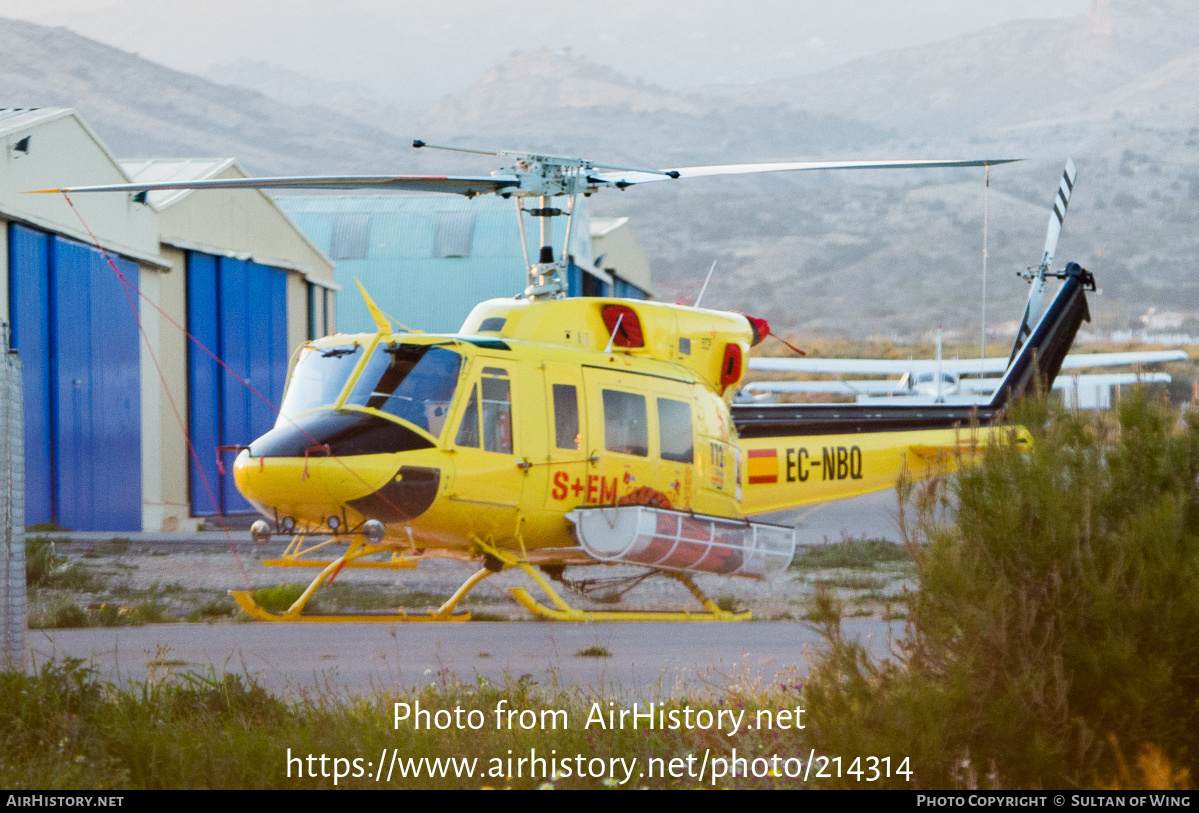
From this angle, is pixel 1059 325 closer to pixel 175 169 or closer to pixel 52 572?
pixel 52 572

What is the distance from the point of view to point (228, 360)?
76.7 ft

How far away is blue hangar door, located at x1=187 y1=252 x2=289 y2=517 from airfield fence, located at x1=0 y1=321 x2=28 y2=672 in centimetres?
1535

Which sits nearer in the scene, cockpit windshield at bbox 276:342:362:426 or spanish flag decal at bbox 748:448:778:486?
cockpit windshield at bbox 276:342:362:426

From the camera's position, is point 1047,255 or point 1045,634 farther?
point 1047,255

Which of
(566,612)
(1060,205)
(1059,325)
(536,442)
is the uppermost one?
(1060,205)

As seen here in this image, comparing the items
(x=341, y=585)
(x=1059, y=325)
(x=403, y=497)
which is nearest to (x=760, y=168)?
(x=403, y=497)

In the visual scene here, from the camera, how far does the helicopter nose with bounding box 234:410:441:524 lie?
9289mm

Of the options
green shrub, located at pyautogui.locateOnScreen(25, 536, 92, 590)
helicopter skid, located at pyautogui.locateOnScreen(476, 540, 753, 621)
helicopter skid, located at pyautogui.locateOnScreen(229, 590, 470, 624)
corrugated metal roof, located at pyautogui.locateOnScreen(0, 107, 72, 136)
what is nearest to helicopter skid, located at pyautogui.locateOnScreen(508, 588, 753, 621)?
helicopter skid, located at pyautogui.locateOnScreen(476, 540, 753, 621)

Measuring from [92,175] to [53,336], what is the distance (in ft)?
9.75

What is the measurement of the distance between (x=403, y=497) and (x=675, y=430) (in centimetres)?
298

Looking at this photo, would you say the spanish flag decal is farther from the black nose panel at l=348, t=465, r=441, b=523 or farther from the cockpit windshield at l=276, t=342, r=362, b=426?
the cockpit windshield at l=276, t=342, r=362, b=426

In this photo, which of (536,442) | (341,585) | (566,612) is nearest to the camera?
(566,612)

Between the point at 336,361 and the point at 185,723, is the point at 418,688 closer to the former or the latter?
the point at 185,723

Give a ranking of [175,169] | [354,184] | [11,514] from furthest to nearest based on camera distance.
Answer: [175,169], [354,184], [11,514]
